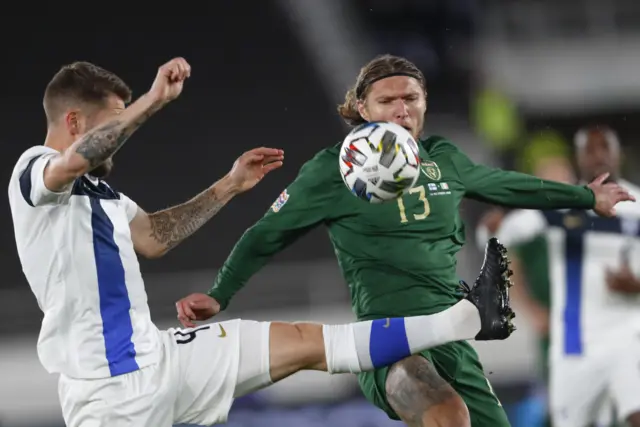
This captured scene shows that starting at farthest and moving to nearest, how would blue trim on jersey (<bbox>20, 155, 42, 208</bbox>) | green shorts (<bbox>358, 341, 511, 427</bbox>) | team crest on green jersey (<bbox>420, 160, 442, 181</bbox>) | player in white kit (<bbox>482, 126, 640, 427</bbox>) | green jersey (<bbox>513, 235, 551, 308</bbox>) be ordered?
green jersey (<bbox>513, 235, 551, 308</bbox>) → player in white kit (<bbox>482, 126, 640, 427</bbox>) → team crest on green jersey (<bbox>420, 160, 442, 181</bbox>) → green shorts (<bbox>358, 341, 511, 427</bbox>) → blue trim on jersey (<bbox>20, 155, 42, 208</bbox>)

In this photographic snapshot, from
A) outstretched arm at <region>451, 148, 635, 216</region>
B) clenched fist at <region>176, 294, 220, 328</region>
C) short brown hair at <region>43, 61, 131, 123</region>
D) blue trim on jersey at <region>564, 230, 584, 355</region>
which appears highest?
short brown hair at <region>43, 61, 131, 123</region>

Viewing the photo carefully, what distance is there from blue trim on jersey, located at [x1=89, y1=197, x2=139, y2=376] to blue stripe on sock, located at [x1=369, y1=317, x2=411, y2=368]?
31.7 inches

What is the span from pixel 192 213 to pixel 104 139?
2.89 ft

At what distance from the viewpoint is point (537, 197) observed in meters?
4.33

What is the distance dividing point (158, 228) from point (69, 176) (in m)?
0.84

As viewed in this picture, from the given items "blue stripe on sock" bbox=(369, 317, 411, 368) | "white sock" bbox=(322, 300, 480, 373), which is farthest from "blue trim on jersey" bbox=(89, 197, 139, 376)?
"blue stripe on sock" bbox=(369, 317, 411, 368)

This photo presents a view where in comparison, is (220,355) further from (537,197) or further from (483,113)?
(483,113)

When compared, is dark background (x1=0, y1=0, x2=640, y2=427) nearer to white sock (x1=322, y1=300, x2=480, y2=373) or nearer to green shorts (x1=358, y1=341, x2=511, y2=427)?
green shorts (x1=358, y1=341, x2=511, y2=427)

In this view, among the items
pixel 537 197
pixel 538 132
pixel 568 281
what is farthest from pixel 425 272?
pixel 538 132

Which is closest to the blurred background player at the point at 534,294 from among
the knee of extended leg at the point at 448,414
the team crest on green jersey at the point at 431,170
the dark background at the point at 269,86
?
the dark background at the point at 269,86

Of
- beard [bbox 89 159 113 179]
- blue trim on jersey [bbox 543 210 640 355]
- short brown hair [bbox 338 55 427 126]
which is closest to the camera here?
beard [bbox 89 159 113 179]

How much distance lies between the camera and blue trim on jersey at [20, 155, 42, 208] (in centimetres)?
372

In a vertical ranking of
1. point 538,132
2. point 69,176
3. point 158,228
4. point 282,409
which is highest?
point 69,176

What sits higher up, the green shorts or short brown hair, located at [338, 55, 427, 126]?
short brown hair, located at [338, 55, 427, 126]
